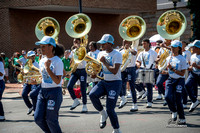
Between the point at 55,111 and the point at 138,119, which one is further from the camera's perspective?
the point at 138,119

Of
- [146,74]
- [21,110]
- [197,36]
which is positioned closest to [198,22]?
[197,36]

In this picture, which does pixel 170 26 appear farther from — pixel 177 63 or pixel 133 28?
pixel 177 63

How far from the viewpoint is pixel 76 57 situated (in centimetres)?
880

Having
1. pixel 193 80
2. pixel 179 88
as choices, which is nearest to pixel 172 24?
pixel 193 80

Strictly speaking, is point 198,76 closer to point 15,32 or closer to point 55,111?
point 55,111

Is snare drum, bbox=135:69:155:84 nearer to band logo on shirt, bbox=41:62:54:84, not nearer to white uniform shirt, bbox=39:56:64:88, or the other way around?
white uniform shirt, bbox=39:56:64:88

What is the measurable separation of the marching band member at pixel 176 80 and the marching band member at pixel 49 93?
9.74ft

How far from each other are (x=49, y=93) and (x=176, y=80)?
10.8 feet

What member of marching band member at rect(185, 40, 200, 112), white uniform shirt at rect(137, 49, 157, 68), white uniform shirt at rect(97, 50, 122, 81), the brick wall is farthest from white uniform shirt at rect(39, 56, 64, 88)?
the brick wall

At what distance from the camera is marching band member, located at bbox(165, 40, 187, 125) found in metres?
7.67

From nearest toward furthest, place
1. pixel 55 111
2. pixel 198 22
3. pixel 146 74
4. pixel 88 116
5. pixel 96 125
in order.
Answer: pixel 55 111
pixel 96 125
pixel 88 116
pixel 146 74
pixel 198 22

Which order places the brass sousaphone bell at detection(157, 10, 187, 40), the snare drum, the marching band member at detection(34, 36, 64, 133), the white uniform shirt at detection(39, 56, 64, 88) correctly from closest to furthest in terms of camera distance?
the marching band member at detection(34, 36, 64, 133)
the white uniform shirt at detection(39, 56, 64, 88)
the brass sousaphone bell at detection(157, 10, 187, 40)
the snare drum

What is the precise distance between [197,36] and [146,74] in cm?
1118

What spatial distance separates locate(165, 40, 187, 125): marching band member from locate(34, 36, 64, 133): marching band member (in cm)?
297
